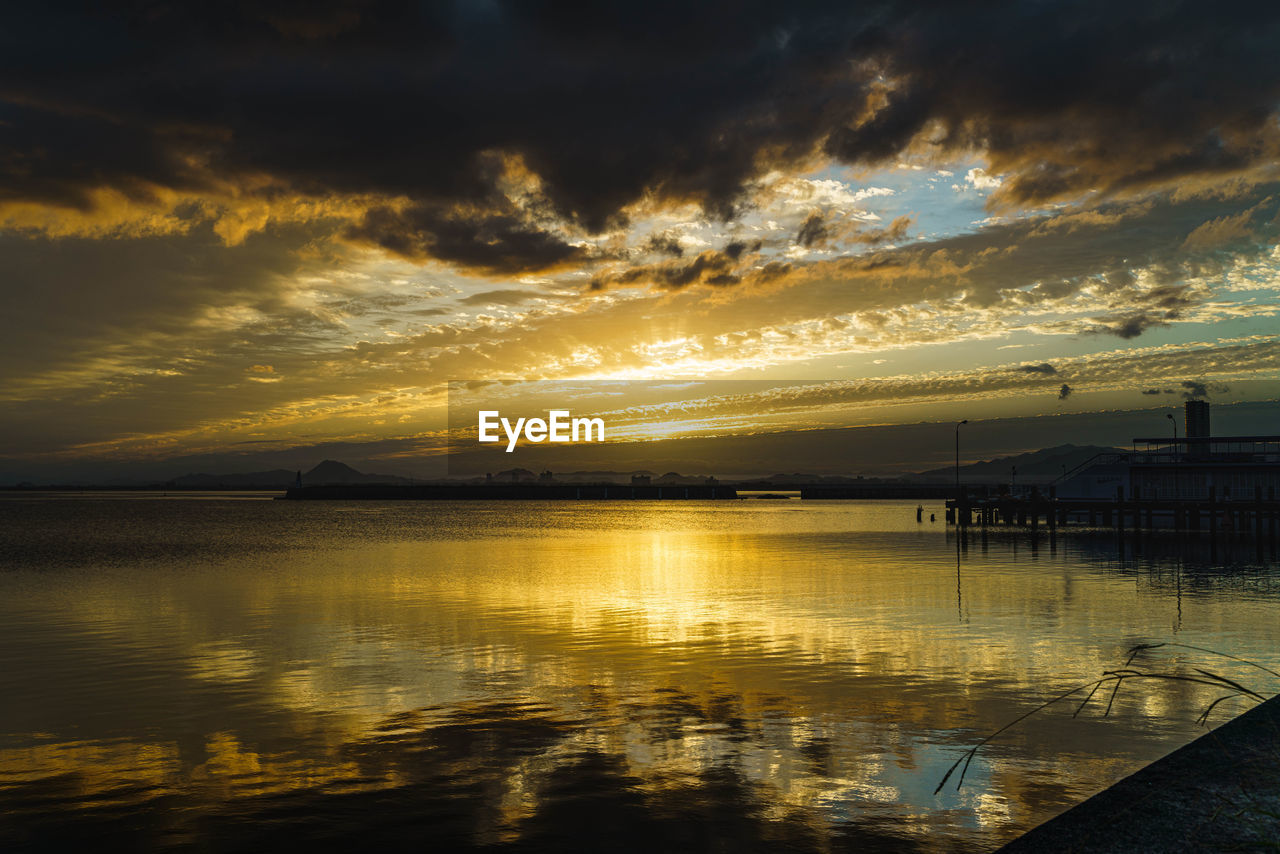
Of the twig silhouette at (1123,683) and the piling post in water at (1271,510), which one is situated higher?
the twig silhouette at (1123,683)

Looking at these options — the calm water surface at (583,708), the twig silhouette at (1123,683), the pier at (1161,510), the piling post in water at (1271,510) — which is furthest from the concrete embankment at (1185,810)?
the piling post in water at (1271,510)

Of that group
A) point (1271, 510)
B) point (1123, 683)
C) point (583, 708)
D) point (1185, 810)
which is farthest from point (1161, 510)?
point (1185, 810)

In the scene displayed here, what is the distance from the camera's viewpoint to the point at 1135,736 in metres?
Result: 13.4

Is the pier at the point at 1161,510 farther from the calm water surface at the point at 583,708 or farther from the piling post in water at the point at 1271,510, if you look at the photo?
the calm water surface at the point at 583,708

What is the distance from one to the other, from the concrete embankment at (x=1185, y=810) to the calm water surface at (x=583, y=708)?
1.51m

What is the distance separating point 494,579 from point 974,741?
94.5 feet

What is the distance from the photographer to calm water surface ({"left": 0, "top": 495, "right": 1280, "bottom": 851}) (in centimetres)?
1041

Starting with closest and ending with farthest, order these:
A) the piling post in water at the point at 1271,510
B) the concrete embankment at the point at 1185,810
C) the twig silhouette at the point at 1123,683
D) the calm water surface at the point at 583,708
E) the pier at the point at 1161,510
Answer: the twig silhouette at the point at 1123,683 → the concrete embankment at the point at 1185,810 → the calm water surface at the point at 583,708 → the piling post in water at the point at 1271,510 → the pier at the point at 1161,510

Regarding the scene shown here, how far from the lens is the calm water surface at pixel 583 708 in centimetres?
1041

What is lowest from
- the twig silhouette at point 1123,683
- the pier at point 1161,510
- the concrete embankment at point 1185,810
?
the pier at point 1161,510

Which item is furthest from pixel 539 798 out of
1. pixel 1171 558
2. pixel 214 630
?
pixel 1171 558

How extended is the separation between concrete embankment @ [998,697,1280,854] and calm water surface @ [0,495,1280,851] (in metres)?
1.51

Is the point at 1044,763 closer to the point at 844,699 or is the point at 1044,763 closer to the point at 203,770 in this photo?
the point at 844,699

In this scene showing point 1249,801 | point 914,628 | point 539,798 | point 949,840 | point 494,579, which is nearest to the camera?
point 1249,801
